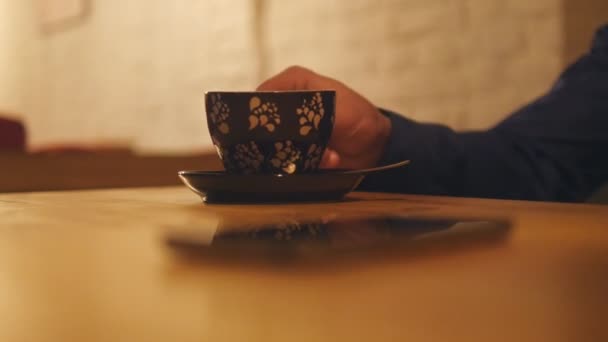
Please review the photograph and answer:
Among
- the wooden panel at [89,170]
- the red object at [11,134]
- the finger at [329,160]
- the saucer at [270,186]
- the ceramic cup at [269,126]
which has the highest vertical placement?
the ceramic cup at [269,126]

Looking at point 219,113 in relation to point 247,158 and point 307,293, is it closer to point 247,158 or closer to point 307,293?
point 247,158

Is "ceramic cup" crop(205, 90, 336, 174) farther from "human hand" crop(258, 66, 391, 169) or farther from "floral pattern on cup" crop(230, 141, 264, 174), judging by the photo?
"human hand" crop(258, 66, 391, 169)

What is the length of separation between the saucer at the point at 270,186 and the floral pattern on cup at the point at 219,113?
0.05 metres

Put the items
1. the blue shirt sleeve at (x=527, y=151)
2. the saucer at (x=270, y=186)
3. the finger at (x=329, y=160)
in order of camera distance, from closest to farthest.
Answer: the saucer at (x=270, y=186) < the finger at (x=329, y=160) < the blue shirt sleeve at (x=527, y=151)

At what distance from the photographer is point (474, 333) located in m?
0.16

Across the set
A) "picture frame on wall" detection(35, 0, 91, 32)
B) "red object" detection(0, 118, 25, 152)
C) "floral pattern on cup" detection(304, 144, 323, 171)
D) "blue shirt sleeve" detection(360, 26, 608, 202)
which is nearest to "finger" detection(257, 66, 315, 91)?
"blue shirt sleeve" detection(360, 26, 608, 202)

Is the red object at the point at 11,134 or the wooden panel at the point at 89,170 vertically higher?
the wooden panel at the point at 89,170

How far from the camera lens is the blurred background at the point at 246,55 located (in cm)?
191

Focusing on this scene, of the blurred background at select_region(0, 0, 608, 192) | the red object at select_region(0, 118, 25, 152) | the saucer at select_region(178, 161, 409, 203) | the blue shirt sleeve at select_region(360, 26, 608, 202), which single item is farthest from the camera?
the red object at select_region(0, 118, 25, 152)

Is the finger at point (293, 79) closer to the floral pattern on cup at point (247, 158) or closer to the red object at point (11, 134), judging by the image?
the floral pattern on cup at point (247, 158)

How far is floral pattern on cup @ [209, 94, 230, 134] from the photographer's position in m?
0.59

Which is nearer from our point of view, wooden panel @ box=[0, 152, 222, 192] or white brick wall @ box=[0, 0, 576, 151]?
wooden panel @ box=[0, 152, 222, 192]

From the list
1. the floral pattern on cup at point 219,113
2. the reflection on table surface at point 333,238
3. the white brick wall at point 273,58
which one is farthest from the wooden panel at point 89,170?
the white brick wall at point 273,58

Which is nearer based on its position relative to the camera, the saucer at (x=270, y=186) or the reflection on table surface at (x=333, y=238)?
the reflection on table surface at (x=333, y=238)
